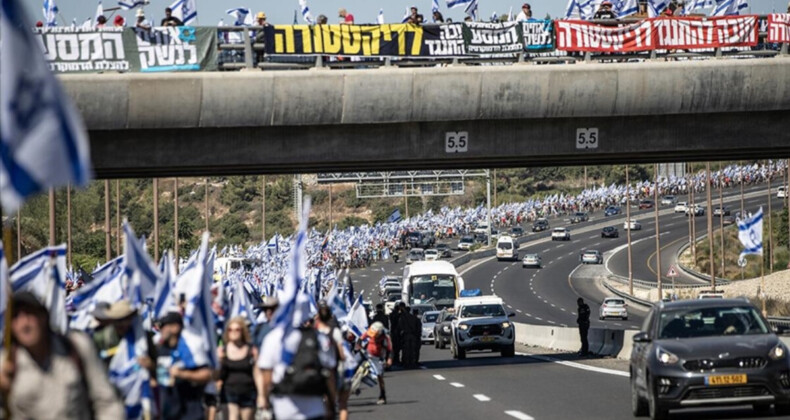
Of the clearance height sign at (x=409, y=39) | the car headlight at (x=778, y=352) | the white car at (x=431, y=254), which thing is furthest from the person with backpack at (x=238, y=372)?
the white car at (x=431, y=254)

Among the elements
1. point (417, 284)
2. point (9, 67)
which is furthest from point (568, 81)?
point (417, 284)

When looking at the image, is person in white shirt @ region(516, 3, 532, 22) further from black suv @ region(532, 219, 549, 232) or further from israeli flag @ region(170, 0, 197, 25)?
black suv @ region(532, 219, 549, 232)

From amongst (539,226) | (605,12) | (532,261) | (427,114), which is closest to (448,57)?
(427,114)

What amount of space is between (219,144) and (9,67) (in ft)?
70.0

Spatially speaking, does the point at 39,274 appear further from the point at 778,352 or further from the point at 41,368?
the point at 778,352

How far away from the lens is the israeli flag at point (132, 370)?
1198 cm

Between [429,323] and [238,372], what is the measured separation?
142 ft

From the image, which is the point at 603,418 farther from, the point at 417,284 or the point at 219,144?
the point at 417,284

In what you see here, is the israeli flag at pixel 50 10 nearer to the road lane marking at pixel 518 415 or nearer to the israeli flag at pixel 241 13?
the israeli flag at pixel 241 13

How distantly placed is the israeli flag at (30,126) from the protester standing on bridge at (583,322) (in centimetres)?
2808

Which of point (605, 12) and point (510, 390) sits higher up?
point (605, 12)

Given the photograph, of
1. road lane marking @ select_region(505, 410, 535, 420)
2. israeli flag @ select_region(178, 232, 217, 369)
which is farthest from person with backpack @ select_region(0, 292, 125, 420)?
road lane marking @ select_region(505, 410, 535, 420)

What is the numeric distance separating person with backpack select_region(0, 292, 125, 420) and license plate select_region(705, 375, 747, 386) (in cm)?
1034

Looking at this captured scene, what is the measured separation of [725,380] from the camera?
56.9 feet
